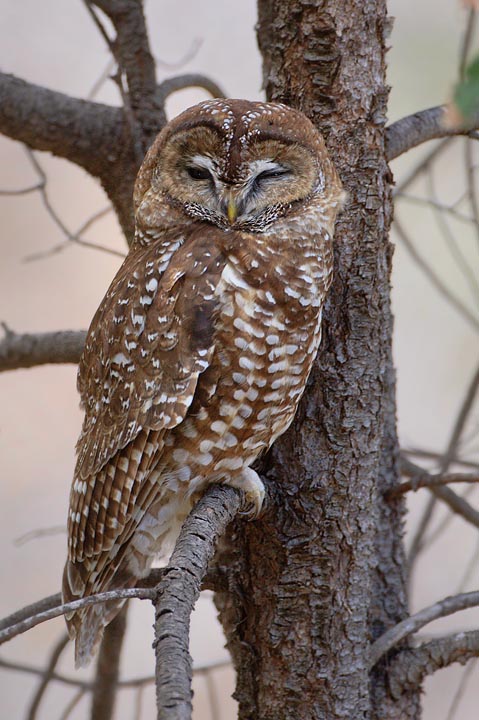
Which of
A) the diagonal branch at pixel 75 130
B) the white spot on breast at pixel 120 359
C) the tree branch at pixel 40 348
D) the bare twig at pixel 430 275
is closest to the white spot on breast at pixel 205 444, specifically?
the white spot on breast at pixel 120 359

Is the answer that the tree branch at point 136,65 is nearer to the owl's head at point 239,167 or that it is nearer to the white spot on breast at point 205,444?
the owl's head at point 239,167

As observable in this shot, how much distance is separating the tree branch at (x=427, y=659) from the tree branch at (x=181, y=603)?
1.95 ft

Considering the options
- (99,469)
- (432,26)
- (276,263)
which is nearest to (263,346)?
(276,263)

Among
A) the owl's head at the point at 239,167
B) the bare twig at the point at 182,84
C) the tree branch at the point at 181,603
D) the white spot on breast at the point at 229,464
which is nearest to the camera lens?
the tree branch at the point at 181,603

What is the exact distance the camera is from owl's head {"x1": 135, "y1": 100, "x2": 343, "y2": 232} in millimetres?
1604

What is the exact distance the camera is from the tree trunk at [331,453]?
1725 millimetres

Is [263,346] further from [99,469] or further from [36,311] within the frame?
[36,311]

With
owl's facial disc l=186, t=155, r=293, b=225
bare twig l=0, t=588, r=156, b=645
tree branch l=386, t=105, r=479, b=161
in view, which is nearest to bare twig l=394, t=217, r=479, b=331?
tree branch l=386, t=105, r=479, b=161

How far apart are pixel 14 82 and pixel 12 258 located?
1823 millimetres

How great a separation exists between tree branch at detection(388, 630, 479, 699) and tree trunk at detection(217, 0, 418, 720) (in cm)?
11

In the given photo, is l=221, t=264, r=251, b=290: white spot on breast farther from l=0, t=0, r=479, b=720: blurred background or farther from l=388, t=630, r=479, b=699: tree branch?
l=0, t=0, r=479, b=720: blurred background

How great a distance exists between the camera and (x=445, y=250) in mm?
3914

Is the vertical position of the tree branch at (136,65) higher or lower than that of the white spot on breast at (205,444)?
higher

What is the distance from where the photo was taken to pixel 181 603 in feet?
3.65
